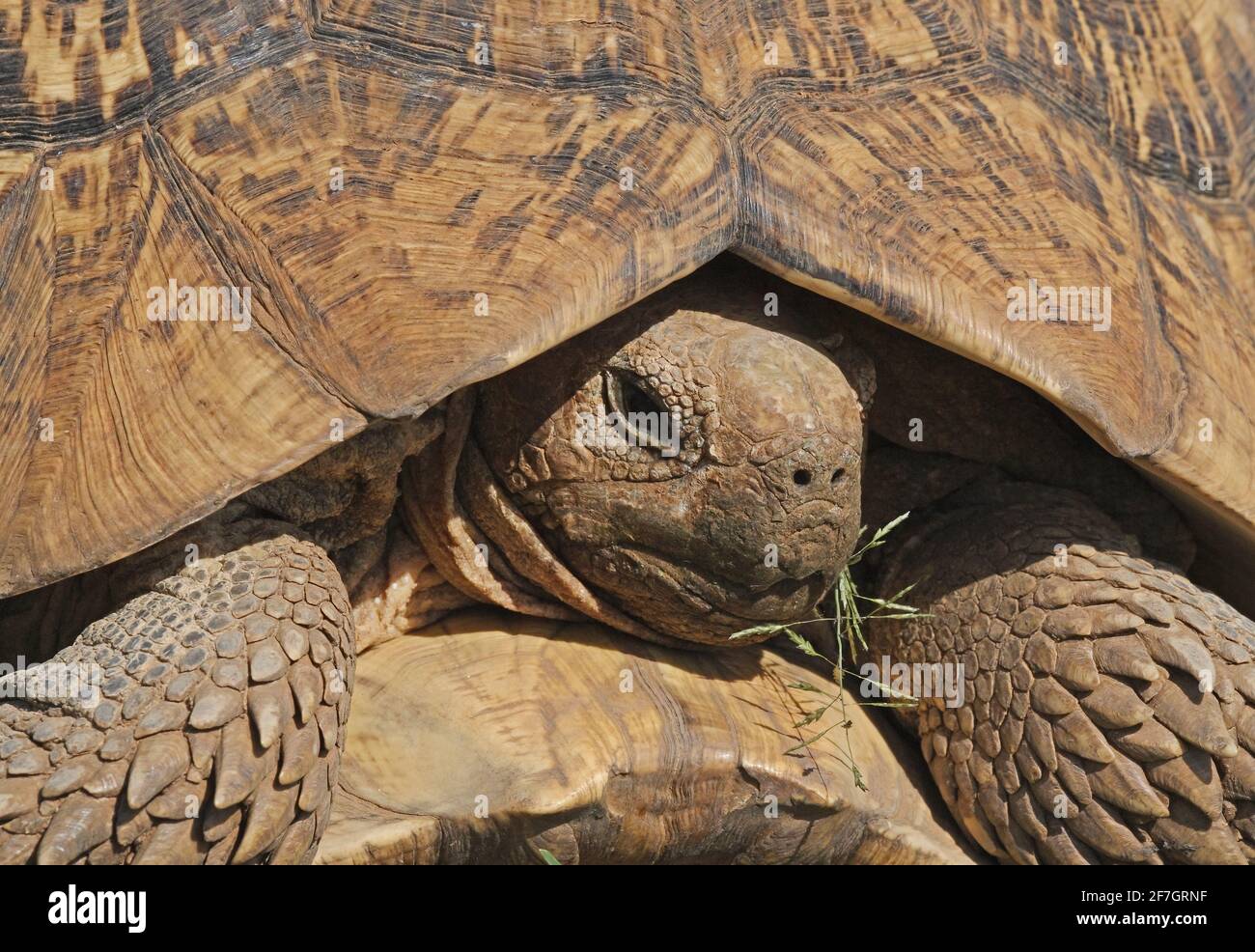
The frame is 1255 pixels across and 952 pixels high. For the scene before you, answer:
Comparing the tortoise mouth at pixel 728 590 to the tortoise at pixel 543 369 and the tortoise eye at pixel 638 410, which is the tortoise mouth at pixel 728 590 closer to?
the tortoise at pixel 543 369

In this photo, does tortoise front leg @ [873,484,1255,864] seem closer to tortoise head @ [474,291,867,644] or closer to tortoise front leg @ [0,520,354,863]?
tortoise head @ [474,291,867,644]

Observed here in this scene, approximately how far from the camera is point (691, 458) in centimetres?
269

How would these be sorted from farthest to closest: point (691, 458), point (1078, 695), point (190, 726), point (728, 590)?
point (1078, 695)
point (728, 590)
point (691, 458)
point (190, 726)

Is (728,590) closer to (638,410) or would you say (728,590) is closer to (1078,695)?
(638,410)

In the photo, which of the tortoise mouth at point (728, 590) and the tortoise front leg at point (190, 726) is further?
the tortoise mouth at point (728, 590)

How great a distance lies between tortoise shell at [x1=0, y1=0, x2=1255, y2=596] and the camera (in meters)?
2.43

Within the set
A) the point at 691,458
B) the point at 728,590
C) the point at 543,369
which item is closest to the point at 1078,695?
the point at 728,590

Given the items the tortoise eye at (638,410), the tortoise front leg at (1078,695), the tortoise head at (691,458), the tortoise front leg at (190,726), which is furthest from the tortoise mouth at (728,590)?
the tortoise front leg at (190,726)

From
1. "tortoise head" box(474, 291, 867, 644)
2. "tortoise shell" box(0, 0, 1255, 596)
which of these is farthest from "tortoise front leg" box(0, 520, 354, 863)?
"tortoise head" box(474, 291, 867, 644)

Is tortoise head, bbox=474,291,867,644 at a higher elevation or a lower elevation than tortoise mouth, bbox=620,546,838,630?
higher

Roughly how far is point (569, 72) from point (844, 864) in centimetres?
183

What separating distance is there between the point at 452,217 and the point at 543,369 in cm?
40

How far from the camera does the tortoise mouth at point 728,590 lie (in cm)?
279

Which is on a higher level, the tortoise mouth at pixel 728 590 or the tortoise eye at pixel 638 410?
the tortoise eye at pixel 638 410
